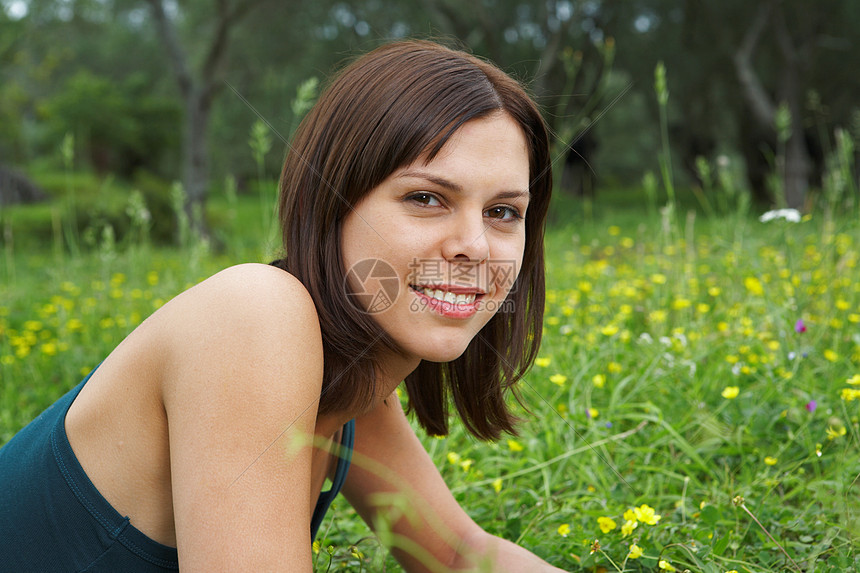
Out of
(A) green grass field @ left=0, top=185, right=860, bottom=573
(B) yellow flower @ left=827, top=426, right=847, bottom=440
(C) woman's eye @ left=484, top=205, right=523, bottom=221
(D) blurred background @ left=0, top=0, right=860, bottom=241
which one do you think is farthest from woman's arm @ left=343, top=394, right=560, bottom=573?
(D) blurred background @ left=0, top=0, right=860, bottom=241

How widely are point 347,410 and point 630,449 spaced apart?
876mm

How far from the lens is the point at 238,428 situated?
37.1 inches

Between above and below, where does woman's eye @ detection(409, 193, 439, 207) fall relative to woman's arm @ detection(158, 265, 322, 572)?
above

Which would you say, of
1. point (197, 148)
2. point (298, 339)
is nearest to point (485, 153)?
point (298, 339)

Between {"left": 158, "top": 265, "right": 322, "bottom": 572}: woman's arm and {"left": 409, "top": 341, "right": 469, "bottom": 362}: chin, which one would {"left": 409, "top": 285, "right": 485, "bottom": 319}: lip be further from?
{"left": 158, "top": 265, "right": 322, "bottom": 572}: woman's arm

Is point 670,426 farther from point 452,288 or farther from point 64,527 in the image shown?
point 64,527

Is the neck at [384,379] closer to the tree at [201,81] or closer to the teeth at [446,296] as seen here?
the teeth at [446,296]

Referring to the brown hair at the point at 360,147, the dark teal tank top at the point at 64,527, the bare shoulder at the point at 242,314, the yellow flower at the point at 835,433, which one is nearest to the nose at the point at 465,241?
the brown hair at the point at 360,147

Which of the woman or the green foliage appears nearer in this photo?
the woman

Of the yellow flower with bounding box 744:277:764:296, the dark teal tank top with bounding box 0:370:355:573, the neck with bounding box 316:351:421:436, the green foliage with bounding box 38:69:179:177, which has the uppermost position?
the neck with bounding box 316:351:421:436

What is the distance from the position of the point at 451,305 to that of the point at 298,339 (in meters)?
0.25

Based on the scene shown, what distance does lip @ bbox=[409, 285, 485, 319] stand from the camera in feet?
3.65

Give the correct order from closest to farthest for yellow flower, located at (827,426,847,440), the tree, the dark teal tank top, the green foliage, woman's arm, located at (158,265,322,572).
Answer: woman's arm, located at (158,265,322,572) → the dark teal tank top → yellow flower, located at (827,426,847,440) → the tree → the green foliage

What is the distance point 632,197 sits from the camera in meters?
19.3
